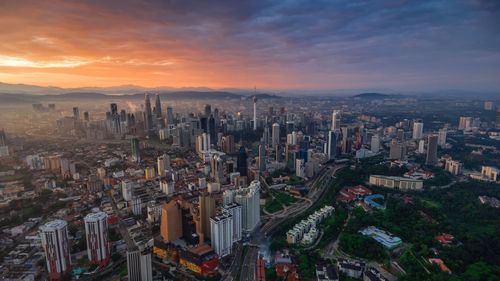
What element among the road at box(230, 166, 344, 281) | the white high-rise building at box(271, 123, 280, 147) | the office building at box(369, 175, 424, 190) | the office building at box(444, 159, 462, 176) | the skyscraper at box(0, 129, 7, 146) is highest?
the skyscraper at box(0, 129, 7, 146)

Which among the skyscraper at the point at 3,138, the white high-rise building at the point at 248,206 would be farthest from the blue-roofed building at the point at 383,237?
the skyscraper at the point at 3,138

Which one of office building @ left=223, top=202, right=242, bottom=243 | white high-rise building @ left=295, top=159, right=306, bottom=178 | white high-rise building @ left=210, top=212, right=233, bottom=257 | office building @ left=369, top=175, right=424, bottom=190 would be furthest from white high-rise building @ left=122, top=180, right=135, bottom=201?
office building @ left=369, top=175, right=424, bottom=190

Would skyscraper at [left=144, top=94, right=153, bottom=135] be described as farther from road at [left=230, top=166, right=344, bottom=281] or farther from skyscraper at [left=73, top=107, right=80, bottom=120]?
road at [left=230, top=166, right=344, bottom=281]

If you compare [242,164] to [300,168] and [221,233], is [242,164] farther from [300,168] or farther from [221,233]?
[221,233]

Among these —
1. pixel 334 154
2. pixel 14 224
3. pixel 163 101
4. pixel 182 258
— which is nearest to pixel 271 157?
pixel 334 154

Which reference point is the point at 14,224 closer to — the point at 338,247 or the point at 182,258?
the point at 182,258

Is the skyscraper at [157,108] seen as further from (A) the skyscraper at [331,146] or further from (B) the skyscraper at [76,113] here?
(A) the skyscraper at [331,146]

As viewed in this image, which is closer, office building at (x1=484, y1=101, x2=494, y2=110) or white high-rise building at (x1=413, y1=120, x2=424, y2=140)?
white high-rise building at (x1=413, y1=120, x2=424, y2=140)

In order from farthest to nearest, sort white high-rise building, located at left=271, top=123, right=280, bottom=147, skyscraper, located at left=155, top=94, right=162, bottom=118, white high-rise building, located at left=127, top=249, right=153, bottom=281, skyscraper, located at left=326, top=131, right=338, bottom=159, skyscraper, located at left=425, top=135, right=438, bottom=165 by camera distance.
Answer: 1. skyscraper, located at left=155, top=94, right=162, bottom=118
2. white high-rise building, located at left=271, top=123, right=280, bottom=147
3. skyscraper, located at left=326, top=131, right=338, bottom=159
4. skyscraper, located at left=425, top=135, right=438, bottom=165
5. white high-rise building, located at left=127, top=249, right=153, bottom=281
